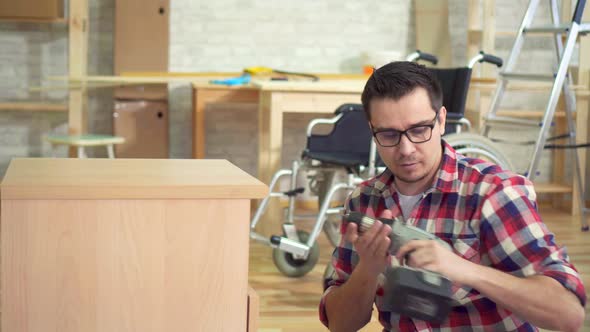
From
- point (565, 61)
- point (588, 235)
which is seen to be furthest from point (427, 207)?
point (588, 235)

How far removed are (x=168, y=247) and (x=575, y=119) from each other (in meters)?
4.64

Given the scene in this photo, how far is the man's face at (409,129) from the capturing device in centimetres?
143

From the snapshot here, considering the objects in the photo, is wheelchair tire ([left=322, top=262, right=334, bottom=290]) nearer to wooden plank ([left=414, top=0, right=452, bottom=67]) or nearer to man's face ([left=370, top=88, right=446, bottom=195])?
man's face ([left=370, top=88, right=446, bottom=195])

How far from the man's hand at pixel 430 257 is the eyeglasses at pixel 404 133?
0.81 feet

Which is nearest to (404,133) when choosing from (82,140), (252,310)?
(252,310)

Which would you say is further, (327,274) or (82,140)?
(82,140)

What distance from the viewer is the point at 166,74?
5434mm

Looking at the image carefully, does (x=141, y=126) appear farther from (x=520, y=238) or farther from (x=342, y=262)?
(x=520, y=238)

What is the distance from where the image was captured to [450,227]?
1.44m

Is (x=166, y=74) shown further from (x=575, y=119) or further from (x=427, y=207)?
(x=427, y=207)

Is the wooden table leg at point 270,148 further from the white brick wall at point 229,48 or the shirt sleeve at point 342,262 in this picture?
the shirt sleeve at point 342,262

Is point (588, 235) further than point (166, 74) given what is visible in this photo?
No

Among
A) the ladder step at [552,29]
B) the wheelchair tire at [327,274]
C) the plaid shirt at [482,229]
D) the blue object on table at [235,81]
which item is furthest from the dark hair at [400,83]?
the blue object on table at [235,81]

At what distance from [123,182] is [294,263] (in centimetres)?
247
